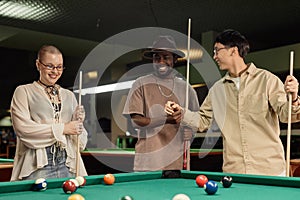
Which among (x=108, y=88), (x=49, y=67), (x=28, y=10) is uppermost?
(x=28, y=10)

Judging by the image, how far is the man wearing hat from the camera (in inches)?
107

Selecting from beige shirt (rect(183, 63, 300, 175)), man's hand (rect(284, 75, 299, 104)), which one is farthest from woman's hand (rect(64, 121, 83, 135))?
man's hand (rect(284, 75, 299, 104))

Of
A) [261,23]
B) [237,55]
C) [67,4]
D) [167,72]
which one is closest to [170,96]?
[167,72]

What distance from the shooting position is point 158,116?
2738 millimetres

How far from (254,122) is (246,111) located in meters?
0.08

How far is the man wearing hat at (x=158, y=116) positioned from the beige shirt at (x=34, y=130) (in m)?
0.53

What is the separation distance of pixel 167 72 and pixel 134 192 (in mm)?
1309

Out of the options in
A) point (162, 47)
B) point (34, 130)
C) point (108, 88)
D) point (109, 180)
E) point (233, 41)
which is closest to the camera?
point (109, 180)

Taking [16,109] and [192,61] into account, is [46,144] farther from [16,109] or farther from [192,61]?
[192,61]

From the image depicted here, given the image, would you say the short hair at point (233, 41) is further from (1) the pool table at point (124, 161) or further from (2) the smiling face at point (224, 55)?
(1) the pool table at point (124, 161)

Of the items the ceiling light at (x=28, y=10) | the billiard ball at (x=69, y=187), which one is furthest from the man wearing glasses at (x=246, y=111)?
the ceiling light at (x=28, y=10)

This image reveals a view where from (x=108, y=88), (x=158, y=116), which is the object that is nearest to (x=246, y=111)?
(x=158, y=116)

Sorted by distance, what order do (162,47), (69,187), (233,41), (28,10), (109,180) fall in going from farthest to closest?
(28,10)
(162,47)
(233,41)
(109,180)
(69,187)

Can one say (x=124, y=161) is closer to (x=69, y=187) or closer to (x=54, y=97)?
(x=54, y=97)
